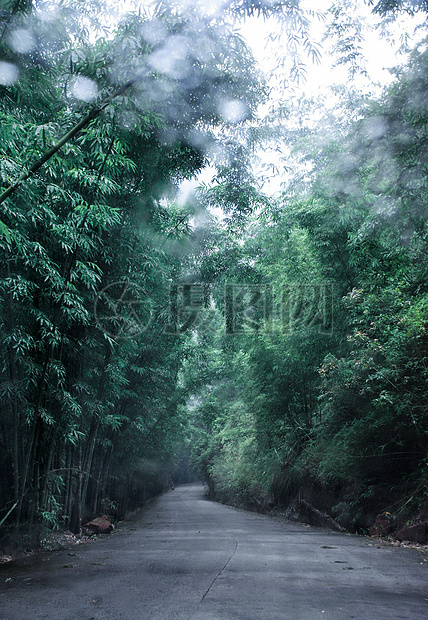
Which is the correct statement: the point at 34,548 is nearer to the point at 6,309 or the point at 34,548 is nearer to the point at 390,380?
the point at 6,309

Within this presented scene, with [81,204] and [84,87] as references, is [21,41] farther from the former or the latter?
[81,204]

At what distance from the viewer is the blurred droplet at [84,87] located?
3.64 meters

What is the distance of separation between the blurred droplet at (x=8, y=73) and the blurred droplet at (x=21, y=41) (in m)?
0.14

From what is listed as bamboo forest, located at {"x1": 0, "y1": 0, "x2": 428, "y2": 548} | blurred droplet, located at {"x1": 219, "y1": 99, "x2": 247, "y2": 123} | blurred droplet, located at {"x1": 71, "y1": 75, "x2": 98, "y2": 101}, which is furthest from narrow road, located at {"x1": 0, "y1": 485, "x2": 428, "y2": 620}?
blurred droplet, located at {"x1": 219, "y1": 99, "x2": 247, "y2": 123}

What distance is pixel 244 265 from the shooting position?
9.12 meters

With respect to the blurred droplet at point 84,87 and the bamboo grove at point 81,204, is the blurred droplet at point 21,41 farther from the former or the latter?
the blurred droplet at point 84,87

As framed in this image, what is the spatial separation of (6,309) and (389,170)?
5022 millimetres

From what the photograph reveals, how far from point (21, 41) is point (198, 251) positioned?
5.50 metres

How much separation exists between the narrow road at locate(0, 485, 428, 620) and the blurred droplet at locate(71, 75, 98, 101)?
11.6ft

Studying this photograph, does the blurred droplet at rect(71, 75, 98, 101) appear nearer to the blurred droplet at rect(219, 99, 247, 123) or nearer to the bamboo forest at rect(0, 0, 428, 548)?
the bamboo forest at rect(0, 0, 428, 548)

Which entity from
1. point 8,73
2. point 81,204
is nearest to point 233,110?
point 81,204

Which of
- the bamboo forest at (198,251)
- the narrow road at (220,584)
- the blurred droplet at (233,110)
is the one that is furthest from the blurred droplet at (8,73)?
the narrow road at (220,584)

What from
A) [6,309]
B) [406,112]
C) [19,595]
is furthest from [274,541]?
[406,112]

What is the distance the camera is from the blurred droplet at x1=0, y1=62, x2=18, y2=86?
388 cm
